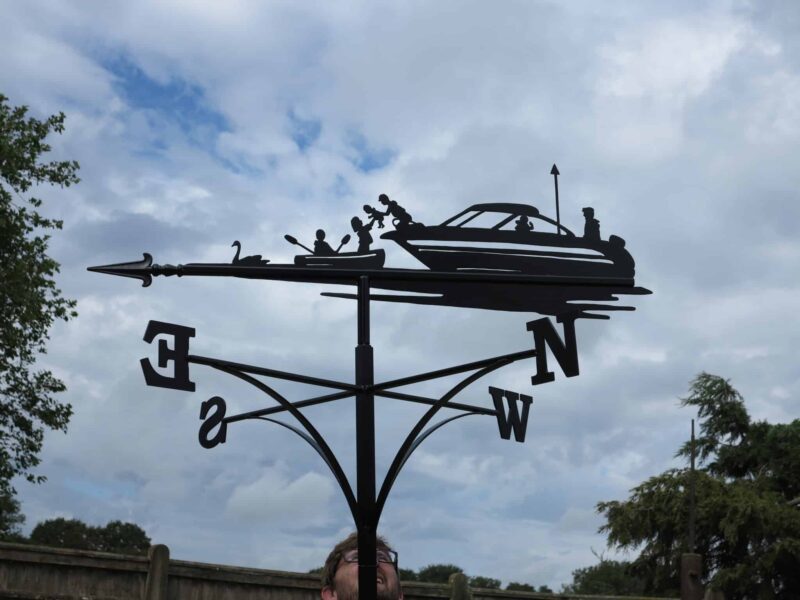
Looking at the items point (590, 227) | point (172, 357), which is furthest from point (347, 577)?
point (590, 227)

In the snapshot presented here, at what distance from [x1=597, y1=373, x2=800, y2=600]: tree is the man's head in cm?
1567

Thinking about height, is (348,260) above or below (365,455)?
above

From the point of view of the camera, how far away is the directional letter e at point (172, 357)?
3389mm

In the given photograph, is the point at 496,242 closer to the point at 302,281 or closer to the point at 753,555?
the point at 302,281

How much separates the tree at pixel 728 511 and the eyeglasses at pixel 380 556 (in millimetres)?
15534

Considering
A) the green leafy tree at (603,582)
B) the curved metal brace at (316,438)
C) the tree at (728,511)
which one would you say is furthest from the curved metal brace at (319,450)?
the green leafy tree at (603,582)

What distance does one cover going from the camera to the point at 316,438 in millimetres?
3342

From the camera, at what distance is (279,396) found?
11.3 ft

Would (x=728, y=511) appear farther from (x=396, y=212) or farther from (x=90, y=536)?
(x=90, y=536)

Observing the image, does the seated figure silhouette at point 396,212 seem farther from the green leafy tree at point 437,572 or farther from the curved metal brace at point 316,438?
the green leafy tree at point 437,572

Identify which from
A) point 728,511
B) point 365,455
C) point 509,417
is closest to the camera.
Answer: point 365,455

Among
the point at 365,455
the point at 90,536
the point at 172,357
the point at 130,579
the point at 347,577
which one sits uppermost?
the point at 90,536

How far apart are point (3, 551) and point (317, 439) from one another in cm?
477

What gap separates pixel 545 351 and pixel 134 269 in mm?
1466
